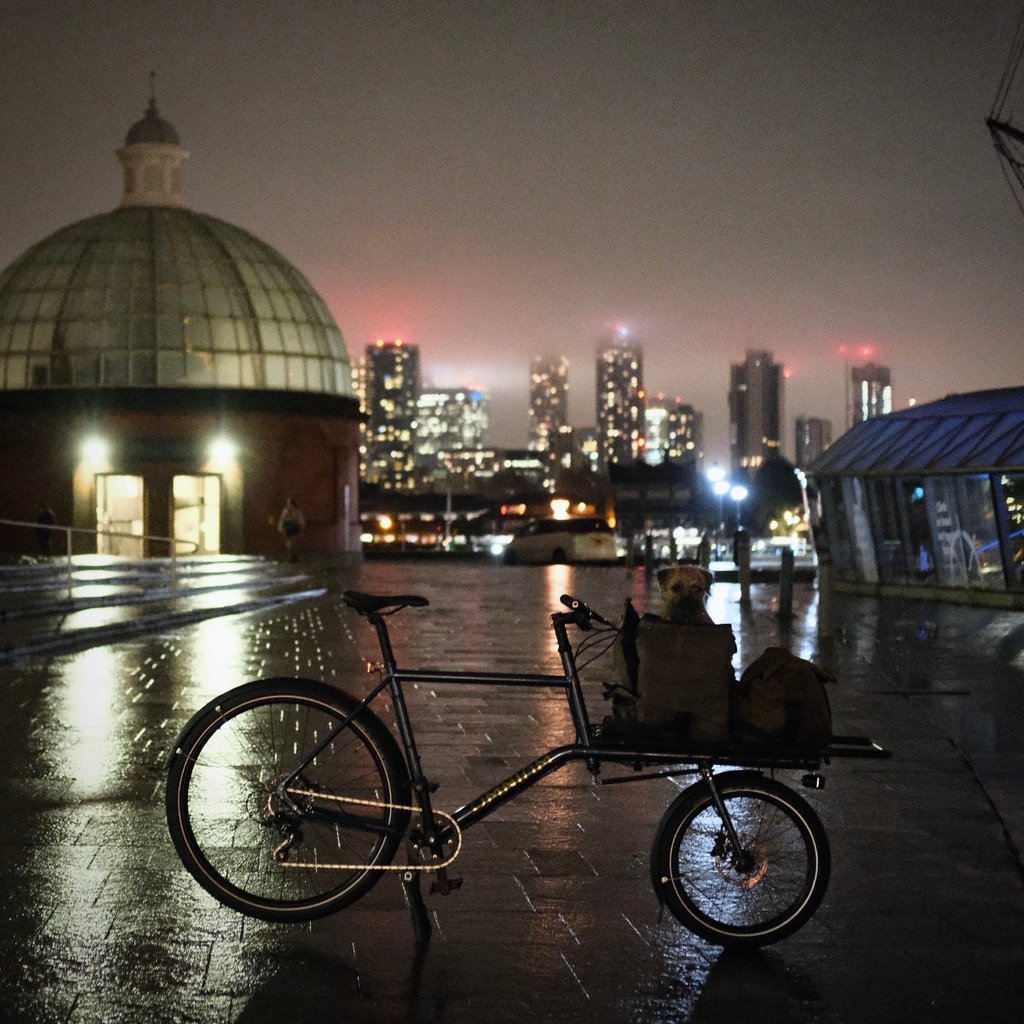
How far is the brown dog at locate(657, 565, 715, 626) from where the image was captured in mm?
5785

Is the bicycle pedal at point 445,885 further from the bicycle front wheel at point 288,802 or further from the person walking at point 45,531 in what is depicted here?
the person walking at point 45,531

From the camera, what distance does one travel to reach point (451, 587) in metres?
30.9

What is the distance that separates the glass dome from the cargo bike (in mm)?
41567

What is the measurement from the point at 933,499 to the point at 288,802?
2481 centimetres

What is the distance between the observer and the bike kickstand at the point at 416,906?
5504 millimetres

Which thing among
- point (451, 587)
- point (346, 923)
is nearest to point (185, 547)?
point (451, 587)

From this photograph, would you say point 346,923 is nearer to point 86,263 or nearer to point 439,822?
point 439,822

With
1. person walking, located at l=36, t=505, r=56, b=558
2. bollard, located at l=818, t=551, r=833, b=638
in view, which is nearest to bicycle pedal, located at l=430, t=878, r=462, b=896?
bollard, located at l=818, t=551, r=833, b=638

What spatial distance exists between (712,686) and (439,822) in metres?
1.09

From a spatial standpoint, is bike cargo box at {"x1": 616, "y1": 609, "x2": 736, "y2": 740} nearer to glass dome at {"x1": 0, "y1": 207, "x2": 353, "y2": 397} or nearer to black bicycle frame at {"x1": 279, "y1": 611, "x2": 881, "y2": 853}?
black bicycle frame at {"x1": 279, "y1": 611, "x2": 881, "y2": 853}

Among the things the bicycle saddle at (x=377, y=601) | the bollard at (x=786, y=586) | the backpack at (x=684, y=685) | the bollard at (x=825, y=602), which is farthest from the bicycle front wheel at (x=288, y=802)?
the bollard at (x=786, y=586)

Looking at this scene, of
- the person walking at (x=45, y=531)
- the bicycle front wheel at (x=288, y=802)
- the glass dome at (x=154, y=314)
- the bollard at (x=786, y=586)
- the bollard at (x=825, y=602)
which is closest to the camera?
the bicycle front wheel at (x=288, y=802)

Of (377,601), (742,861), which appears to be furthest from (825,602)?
(377,601)

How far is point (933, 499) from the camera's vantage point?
1140 inches
